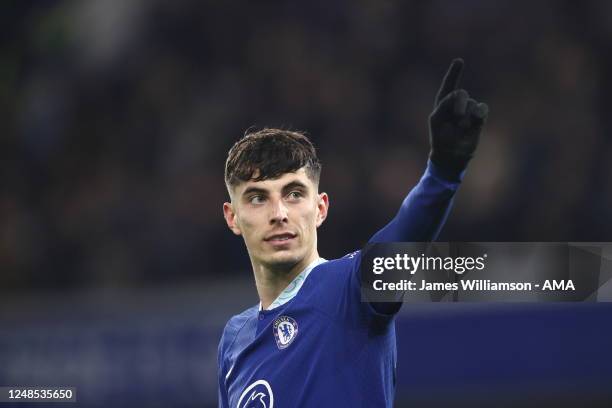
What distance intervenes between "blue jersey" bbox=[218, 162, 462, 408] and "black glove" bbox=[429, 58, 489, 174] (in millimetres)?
46

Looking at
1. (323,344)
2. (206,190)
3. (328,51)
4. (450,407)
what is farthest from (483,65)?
(323,344)

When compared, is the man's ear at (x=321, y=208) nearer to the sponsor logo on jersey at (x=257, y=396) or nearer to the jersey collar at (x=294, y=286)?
the jersey collar at (x=294, y=286)

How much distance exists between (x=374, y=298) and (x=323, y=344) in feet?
0.83

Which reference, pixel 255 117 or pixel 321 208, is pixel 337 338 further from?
pixel 255 117

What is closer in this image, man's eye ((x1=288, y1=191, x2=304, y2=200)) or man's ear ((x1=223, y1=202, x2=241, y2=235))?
man's eye ((x1=288, y1=191, x2=304, y2=200))

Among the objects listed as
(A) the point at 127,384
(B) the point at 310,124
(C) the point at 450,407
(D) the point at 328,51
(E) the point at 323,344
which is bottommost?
(E) the point at 323,344

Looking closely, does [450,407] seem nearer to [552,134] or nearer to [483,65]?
[552,134]

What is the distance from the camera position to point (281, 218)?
3574 mm

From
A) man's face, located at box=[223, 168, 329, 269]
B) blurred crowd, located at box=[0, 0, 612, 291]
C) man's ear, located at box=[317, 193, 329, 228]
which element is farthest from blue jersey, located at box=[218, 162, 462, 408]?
blurred crowd, located at box=[0, 0, 612, 291]

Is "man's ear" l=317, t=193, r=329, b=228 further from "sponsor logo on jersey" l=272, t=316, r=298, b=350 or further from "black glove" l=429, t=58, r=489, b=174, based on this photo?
"black glove" l=429, t=58, r=489, b=174

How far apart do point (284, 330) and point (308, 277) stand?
0.20 m

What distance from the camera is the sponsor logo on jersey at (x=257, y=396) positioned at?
137 inches

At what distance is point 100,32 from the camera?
393 inches

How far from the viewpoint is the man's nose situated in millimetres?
3574
